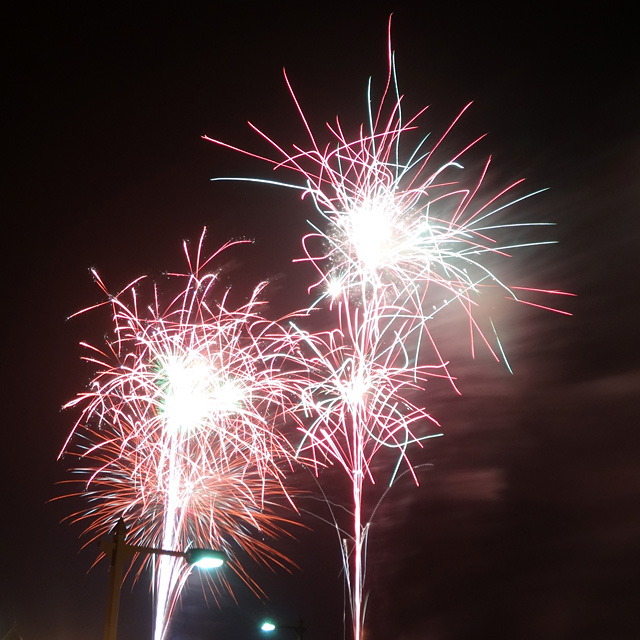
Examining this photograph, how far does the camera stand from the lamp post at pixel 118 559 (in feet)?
25.3

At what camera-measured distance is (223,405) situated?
15.1 meters

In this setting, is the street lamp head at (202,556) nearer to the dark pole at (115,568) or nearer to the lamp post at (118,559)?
the lamp post at (118,559)

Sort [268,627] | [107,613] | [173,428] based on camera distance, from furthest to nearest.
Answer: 1. [268,627]
2. [173,428]
3. [107,613]

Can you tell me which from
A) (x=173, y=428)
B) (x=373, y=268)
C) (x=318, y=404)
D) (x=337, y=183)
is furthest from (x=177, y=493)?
(x=337, y=183)

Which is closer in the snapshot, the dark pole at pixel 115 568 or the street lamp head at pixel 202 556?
the dark pole at pixel 115 568

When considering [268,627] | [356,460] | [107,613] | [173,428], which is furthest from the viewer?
[268,627]

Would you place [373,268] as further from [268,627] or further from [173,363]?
[268,627]

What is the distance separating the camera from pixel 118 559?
820 cm

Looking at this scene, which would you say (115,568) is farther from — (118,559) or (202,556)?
(202,556)

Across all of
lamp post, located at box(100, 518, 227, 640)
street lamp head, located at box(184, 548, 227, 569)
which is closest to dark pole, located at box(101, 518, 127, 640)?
lamp post, located at box(100, 518, 227, 640)

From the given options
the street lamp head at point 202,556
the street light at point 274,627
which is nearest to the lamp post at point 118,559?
the street lamp head at point 202,556

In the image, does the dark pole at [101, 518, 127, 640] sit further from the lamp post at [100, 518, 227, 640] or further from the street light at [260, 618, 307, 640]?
the street light at [260, 618, 307, 640]

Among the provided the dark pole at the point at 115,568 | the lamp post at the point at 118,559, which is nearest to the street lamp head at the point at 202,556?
the lamp post at the point at 118,559

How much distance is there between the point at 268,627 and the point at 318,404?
5615 mm
